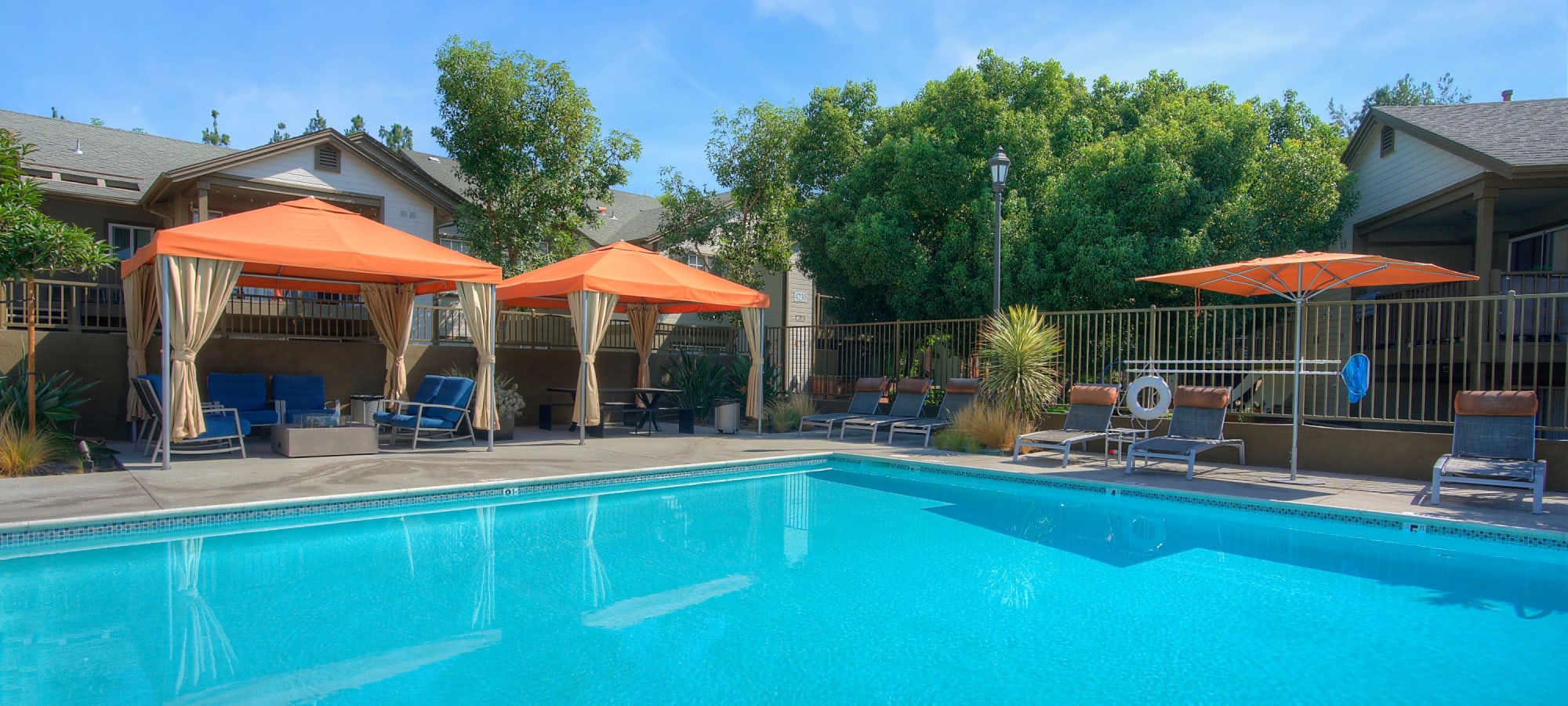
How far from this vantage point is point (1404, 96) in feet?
139

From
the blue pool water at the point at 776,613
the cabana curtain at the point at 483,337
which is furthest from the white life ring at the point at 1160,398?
the cabana curtain at the point at 483,337

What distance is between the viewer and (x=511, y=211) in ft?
48.5

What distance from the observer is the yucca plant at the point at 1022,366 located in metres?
10.2

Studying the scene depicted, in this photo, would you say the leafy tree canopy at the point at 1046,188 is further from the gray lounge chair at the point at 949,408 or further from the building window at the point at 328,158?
the building window at the point at 328,158

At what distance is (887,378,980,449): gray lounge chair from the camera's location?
11.1 m

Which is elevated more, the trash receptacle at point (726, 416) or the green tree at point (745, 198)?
the green tree at point (745, 198)

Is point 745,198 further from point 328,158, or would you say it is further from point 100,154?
point 100,154

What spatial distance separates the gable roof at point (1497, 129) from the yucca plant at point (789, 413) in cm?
963

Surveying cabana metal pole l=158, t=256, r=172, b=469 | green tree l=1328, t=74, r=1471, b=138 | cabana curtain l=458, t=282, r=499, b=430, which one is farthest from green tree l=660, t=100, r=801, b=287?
green tree l=1328, t=74, r=1471, b=138

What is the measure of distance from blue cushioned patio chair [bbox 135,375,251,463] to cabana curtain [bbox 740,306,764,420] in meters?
6.35

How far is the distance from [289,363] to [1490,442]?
13544mm

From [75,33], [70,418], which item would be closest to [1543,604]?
[70,418]

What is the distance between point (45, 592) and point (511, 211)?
11.2 metres

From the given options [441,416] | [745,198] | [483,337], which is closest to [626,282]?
[483,337]
